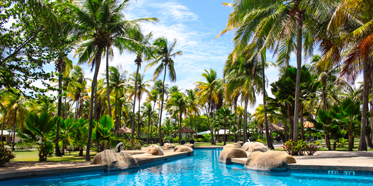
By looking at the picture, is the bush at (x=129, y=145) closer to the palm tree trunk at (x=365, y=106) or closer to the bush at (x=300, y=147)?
the bush at (x=300, y=147)

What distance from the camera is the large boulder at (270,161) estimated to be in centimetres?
923

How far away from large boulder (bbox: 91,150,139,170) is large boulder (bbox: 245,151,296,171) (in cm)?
495

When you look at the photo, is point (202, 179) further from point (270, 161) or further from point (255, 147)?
point (255, 147)

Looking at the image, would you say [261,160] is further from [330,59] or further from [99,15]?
[99,15]

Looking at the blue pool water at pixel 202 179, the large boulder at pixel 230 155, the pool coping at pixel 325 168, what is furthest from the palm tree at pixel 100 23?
the pool coping at pixel 325 168

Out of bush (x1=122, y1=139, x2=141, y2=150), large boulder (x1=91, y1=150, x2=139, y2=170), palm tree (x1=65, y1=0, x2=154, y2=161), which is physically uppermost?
palm tree (x1=65, y1=0, x2=154, y2=161)

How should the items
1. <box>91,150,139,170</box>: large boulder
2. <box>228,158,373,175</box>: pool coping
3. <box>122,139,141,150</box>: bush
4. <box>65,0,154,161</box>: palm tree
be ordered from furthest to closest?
<box>122,139,141,150</box>: bush < <box>65,0,154,161</box>: palm tree < <box>91,150,139,170</box>: large boulder < <box>228,158,373,175</box>: pool coping

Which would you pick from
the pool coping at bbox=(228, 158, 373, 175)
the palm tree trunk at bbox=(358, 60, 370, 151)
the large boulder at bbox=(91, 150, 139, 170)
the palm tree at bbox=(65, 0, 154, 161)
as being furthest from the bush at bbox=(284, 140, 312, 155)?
the palm tree at bbox=(65, 0, 154, 161)

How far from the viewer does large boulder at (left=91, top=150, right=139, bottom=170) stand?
9920mm

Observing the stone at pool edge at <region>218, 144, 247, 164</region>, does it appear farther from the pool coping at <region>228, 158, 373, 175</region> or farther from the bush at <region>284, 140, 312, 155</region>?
the pool coping at <region>228, 158, 373, 175</region>

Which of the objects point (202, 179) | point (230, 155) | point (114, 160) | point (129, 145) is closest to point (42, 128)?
point (114, 160)

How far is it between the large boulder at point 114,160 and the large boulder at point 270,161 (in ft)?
16.2

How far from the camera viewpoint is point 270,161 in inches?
372

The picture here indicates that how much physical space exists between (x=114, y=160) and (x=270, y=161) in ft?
20.2
